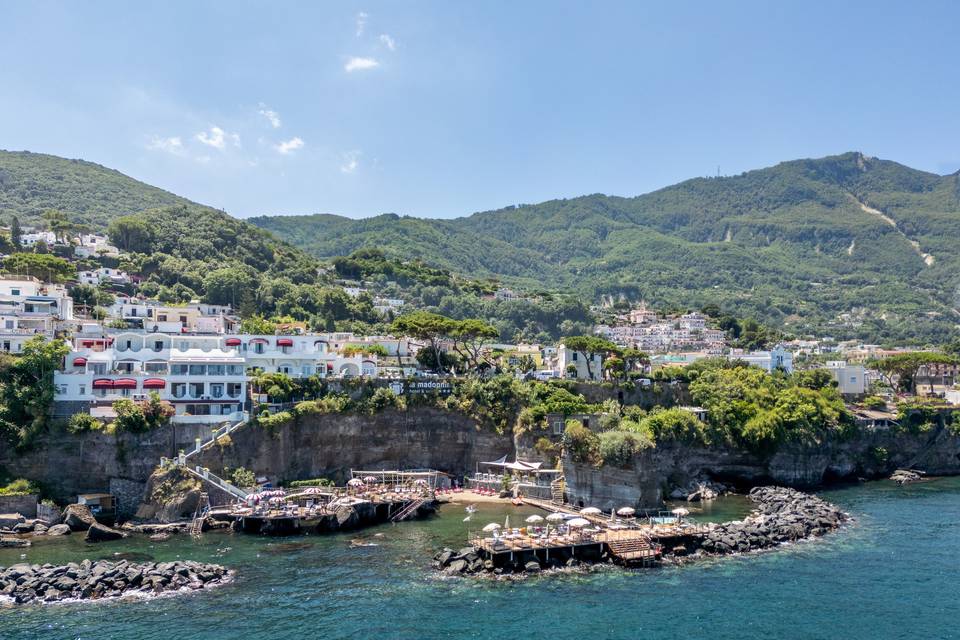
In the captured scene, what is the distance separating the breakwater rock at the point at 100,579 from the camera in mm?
43531

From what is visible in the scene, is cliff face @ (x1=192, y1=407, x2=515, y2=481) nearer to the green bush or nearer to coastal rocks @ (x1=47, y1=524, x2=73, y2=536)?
the green bush

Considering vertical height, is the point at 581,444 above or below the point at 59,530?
above

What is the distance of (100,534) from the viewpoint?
55.2m

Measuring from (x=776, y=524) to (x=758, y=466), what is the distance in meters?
22.0

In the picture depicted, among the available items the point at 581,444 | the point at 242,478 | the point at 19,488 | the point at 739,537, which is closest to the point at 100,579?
the point at 19,488

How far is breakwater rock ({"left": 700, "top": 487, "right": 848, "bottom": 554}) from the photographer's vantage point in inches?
2125

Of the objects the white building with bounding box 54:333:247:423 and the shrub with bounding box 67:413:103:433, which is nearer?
the shrub with bounding box 67:413:103:433

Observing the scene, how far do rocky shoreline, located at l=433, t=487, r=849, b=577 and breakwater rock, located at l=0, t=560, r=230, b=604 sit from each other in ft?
47.0

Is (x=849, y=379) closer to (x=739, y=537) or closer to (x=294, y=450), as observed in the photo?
(x=739, y=537)

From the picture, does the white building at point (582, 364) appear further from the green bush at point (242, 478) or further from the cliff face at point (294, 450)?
the green bush at point (242, 478)

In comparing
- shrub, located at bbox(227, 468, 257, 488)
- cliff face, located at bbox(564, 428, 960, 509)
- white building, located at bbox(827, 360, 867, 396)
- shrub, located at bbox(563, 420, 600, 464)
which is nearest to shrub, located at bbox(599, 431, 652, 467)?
cliff face, located at bbox(564, 428, 960, 509)

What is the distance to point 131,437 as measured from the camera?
211ft

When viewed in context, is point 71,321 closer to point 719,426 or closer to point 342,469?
point 342,469

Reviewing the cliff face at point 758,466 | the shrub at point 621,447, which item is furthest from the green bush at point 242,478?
the shrub at point 621,447
